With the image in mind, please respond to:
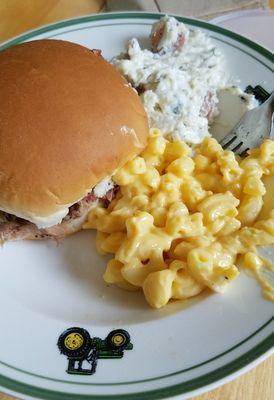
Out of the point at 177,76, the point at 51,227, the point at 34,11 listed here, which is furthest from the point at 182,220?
the point at 34,11

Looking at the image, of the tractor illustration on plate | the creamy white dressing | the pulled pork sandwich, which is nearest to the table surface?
the creamy white dressing

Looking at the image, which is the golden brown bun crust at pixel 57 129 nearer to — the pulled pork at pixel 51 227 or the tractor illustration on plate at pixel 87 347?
the pulled pork at pixel 51 227

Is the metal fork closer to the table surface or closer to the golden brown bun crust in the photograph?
the golden brown bun crust

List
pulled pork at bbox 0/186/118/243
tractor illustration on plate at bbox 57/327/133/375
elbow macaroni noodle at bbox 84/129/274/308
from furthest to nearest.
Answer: pulled pork at bbox 0/186/118/243 < elbow macaroni noodle at bbox 84/129/274/308 < tractor illustration on plate at bbox 57/327/133/375

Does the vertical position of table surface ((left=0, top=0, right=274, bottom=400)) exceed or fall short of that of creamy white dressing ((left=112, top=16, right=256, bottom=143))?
it falls short

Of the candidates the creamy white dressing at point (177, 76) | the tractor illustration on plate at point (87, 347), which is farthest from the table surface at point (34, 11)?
the tractor illustration on plate at point (87, 347)

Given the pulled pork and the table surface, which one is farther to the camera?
the table surface

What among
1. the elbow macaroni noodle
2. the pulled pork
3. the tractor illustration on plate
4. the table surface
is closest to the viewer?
the tractor illustration on plate
